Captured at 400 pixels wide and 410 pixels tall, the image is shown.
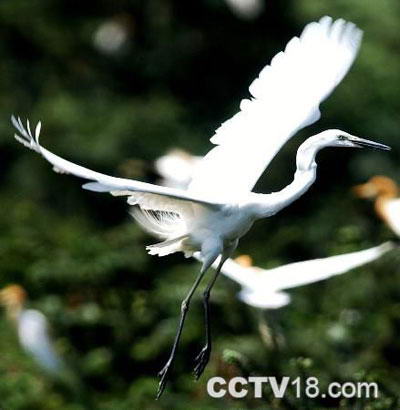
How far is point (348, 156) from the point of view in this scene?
12.4 m

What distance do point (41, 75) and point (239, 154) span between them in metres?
8.04

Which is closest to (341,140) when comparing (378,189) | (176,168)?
(378,189)

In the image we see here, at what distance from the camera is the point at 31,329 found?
310 inches

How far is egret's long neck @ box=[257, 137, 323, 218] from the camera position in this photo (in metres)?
5.37

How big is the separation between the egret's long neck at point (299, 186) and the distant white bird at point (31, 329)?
7.88 ft

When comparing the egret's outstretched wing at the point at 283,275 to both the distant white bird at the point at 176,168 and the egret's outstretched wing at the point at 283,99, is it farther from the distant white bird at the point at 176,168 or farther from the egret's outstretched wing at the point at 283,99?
the distant white bird at the point at 176,168

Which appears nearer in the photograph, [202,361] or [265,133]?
[202,361]

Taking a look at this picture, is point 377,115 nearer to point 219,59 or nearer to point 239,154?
point 219,59

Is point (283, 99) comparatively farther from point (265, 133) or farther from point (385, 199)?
point (385, 199)

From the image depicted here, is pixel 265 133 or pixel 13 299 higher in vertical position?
pixel 13 299

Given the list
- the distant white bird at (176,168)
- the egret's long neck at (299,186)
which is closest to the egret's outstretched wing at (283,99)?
the egret's long neck at (299,186)

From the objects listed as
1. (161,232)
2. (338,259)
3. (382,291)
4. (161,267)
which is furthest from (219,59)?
(161,232)

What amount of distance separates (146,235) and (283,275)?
9.53 ft

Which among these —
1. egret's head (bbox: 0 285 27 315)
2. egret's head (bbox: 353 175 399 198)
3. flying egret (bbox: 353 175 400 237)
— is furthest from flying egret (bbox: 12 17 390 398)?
egret's head (bbox: 353 175 399 198)
